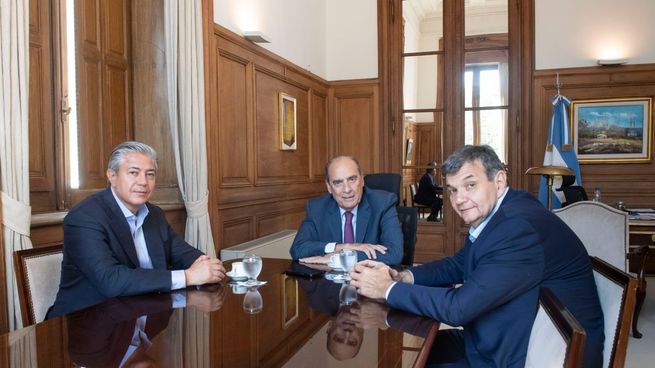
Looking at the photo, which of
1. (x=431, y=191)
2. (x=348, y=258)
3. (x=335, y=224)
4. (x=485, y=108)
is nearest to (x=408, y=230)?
(x=335, y=224)

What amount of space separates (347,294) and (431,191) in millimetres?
4966

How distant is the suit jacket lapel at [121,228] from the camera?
1981 millimetres

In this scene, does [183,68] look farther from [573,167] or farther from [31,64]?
[573,167]

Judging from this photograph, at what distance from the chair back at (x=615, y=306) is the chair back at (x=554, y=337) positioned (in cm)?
22

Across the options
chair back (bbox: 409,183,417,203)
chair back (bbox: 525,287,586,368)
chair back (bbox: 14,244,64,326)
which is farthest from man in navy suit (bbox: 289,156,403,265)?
chair back (bbox: 409,183,417,203)

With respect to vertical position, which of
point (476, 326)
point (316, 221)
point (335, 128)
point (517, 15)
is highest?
point (517, 15)

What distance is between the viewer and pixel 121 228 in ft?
6.55

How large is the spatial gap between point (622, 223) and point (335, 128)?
3955 millimetres

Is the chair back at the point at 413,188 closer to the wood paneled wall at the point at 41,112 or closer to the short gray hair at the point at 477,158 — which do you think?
the wood paneled wall at the point at 41,112

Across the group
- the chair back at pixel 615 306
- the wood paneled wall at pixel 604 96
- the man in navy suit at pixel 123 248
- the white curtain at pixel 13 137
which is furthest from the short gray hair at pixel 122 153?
the wood paneled wall at pixel 604 96

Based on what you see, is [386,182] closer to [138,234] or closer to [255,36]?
[138,234]

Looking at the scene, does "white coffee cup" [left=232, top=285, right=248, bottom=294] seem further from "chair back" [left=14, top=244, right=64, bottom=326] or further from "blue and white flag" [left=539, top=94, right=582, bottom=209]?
"blue and white flag" [left=539, top=94, right=582, bottom=209]

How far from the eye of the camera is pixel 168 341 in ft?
4.32

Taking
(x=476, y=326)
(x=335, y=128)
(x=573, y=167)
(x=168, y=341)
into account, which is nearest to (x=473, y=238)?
(x=476, y=326)
